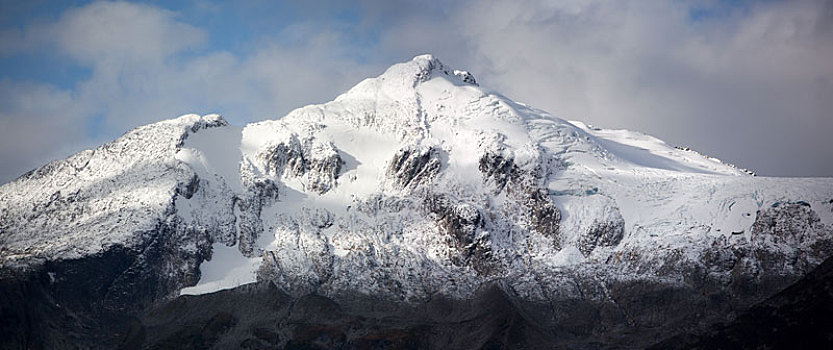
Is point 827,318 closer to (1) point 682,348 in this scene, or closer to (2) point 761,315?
(2) point 761,315

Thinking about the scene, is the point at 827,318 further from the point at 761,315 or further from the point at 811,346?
the point at 761,315

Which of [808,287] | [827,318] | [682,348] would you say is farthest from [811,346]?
[682,348]

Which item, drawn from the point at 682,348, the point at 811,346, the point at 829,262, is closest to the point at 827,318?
the point at 811,346

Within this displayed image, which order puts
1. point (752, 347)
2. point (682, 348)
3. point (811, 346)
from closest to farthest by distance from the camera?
1. point (811, 346)
2. point (752, 347)
3. point (682, 348)

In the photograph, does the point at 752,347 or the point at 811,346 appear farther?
the point at 752,347

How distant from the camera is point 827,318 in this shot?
168875 mm

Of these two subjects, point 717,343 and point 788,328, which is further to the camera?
point 717,343

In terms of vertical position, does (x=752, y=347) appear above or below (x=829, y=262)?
below

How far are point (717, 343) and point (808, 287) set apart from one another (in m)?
20.8

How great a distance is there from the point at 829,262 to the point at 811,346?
24.2m

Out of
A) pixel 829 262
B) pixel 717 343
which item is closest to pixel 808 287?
pixel 829 262

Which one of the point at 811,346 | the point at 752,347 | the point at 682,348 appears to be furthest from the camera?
the point at 682,348

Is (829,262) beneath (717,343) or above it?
above

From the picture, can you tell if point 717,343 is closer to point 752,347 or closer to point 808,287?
point 752,347
